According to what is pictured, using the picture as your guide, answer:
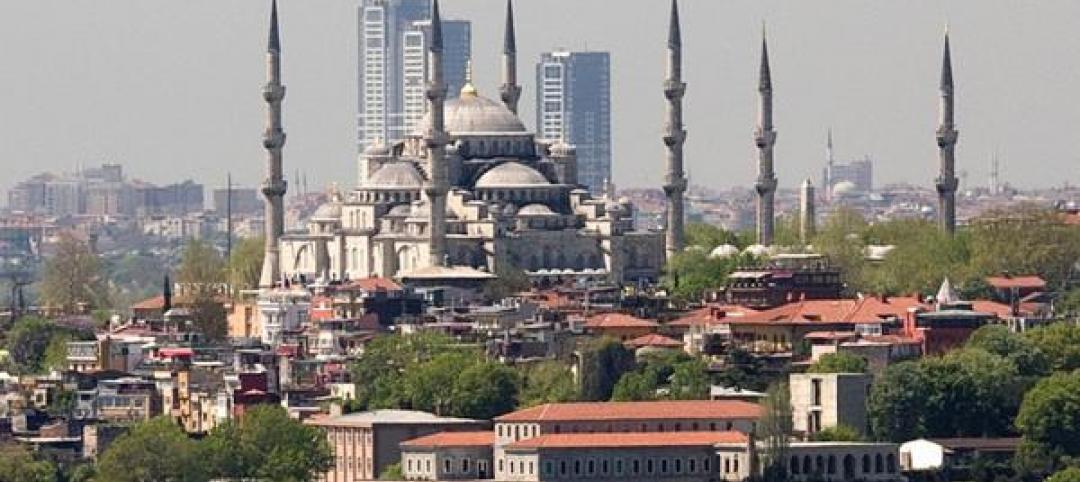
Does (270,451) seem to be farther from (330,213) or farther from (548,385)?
(330,213)

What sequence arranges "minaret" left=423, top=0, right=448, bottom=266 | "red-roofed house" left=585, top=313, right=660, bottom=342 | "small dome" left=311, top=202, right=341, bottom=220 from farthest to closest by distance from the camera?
"small dome" left=311, top=202, right=341, bottom=220, "minaret" left=423, top=0, right=448, bottom=266, "red-roofed house" left=585, top=313, right=660, bottom=342

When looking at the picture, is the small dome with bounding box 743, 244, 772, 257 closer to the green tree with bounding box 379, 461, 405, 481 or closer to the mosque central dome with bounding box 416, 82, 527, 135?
the mosque central dome with bounding box 416, 82, 527, 135

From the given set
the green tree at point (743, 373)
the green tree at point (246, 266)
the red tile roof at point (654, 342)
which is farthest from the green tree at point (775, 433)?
the green tree at point (246, 266)

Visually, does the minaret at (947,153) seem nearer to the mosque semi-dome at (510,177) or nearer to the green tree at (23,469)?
the mosque semi-dome at (510,177)

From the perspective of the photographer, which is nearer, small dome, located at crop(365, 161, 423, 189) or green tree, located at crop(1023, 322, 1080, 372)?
green tree, located at crop(1023, 322, 1080, 372)

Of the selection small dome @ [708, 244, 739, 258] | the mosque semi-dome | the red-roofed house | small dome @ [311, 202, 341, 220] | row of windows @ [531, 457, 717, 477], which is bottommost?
row of windows @ [531, 457, 717, 477]

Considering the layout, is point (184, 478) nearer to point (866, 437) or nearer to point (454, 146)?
point (866, 437)

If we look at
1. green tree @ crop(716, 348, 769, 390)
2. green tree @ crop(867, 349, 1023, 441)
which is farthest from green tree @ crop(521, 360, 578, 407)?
green tree @ crop(867, 349, 1023, 441)
